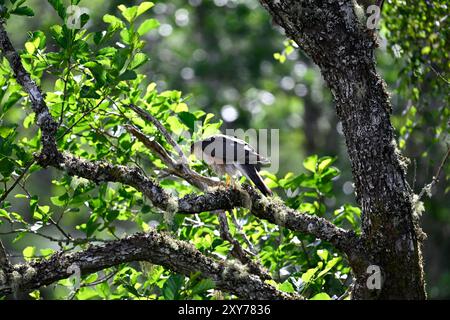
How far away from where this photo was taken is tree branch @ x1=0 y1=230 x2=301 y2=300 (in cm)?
445

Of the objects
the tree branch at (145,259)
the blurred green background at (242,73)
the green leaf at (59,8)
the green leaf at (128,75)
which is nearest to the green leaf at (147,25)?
the green leaf at (128,75)

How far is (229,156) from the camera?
21.4 feet

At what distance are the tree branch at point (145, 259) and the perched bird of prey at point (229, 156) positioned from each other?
1622 millimetres

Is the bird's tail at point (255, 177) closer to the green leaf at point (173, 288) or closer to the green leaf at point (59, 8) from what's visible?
the green leaf at point (173, 288)

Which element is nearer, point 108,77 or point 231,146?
point 108,77

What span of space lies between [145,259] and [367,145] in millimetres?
1450

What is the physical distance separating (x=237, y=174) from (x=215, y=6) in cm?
1663

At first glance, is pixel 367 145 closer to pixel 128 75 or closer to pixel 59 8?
pixel 128 75

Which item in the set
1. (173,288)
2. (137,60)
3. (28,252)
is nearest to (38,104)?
(137,60)
